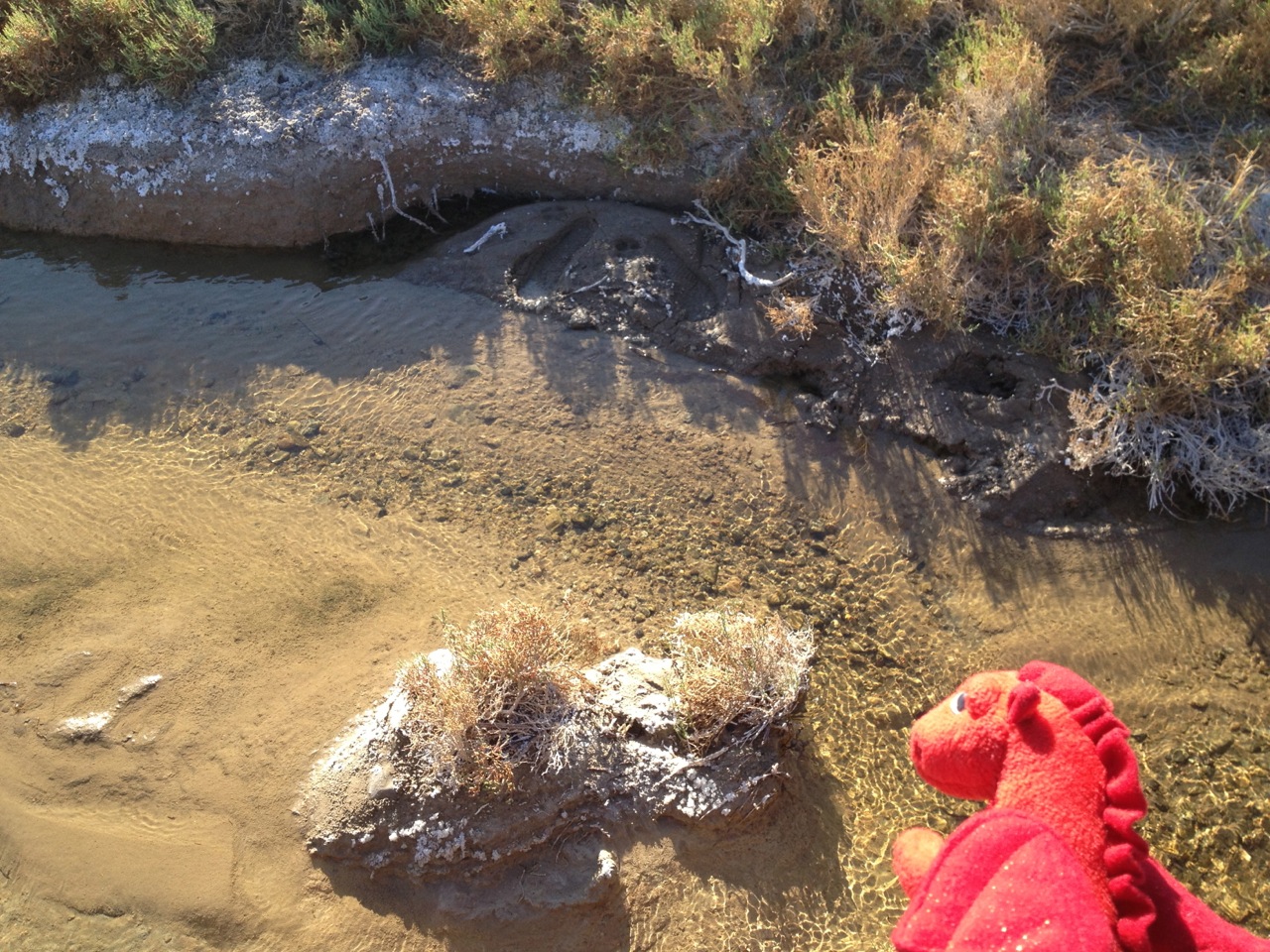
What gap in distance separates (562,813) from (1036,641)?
7.27ft

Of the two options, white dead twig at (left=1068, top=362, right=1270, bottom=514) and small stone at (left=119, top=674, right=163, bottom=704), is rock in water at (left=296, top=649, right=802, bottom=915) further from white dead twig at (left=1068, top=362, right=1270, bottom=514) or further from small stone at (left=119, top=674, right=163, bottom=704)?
white dead twig at (left=1068, top=362, right=1270, bottom=514)

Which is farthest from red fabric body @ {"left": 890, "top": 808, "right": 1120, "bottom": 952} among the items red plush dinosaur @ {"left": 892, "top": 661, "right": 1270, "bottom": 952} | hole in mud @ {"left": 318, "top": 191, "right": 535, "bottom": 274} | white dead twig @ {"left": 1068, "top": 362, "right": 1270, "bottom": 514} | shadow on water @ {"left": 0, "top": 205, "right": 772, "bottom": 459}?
hole in mud @ {"left": 318, "top": 191, "right": 535, "bottom": 274}

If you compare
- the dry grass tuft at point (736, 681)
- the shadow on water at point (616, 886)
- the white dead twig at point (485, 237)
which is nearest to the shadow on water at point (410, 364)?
the white dead twig at point (485, 237)

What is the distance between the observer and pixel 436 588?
4.32 metres

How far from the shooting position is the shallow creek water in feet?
11.2

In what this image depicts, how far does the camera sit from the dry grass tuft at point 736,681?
3525mm

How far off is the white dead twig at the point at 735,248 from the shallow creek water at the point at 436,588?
62cm

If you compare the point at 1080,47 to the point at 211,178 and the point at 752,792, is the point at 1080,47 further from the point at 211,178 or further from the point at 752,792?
the point at 211,178

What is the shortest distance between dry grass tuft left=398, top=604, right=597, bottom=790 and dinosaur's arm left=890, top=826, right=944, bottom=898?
151 cm

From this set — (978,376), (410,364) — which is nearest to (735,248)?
(978,376)

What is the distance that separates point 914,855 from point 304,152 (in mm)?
5508

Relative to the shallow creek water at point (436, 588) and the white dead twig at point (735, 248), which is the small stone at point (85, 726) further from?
the white dead twig at point (735, 248)

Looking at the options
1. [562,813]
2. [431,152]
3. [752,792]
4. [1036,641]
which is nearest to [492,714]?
[562,813]

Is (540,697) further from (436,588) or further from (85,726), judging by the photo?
(85,726)
